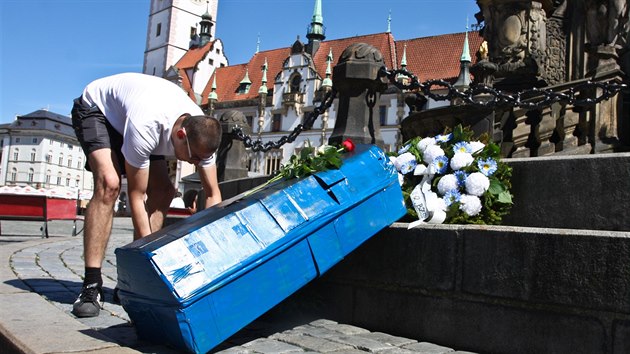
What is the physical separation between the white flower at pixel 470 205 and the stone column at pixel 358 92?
2345 mm

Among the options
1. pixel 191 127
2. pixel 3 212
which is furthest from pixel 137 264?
pixel 3 212

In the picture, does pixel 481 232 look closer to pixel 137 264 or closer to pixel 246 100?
pixel 137 264

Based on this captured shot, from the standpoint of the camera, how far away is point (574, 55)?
7781mm

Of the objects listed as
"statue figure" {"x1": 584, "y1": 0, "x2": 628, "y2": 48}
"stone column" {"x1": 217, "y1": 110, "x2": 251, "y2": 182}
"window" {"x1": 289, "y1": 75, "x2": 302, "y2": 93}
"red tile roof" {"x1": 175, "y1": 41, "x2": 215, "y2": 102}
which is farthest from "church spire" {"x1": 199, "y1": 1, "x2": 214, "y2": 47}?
"statue figure" {"x1": 584, "y1": 0, "x2": 628, "y2": 48}

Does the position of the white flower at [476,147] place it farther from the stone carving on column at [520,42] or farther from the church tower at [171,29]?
the church tower at [171,29]

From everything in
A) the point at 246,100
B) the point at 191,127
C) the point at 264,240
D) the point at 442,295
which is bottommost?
the point at 442,295

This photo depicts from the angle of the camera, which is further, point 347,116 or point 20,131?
point 20,131

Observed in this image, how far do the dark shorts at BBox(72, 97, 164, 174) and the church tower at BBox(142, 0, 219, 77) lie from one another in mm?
64668

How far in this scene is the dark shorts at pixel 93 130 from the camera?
3.84 m

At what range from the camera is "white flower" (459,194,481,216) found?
3.61 metres

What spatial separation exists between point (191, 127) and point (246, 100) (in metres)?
54.4

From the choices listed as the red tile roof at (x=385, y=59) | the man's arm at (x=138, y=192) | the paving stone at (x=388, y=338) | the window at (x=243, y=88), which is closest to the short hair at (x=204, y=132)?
the man's arm at (x=138, y=192)

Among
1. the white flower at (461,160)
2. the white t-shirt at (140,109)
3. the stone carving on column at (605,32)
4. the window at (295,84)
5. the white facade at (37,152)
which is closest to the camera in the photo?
the white t-shirt at (140,109)

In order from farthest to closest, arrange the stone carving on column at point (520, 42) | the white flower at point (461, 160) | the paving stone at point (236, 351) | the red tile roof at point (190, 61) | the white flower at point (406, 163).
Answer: the red tile roof at point (190, 61) → the stone carving on column at point (520, 42) → the white flower at point (406, 163) → the white flower at point (461, 160) → the paving stone at point (236, 351)
